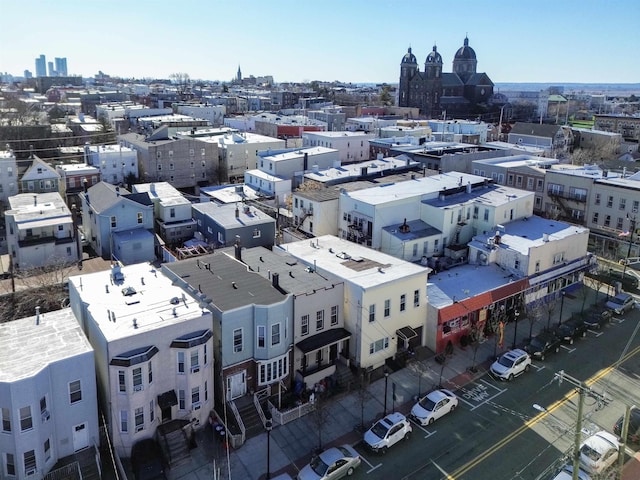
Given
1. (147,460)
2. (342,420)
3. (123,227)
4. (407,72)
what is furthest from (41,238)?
(407,72)

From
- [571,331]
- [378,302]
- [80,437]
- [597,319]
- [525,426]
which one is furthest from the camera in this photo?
[597,319]

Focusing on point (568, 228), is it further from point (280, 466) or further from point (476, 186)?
point (280, 466)

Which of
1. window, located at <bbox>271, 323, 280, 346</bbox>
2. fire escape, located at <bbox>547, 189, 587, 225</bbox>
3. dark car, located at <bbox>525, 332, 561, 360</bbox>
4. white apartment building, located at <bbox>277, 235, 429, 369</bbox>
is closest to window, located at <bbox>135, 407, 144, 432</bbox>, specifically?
window, located at <bbox>271, 323, 280, 346</bbox>

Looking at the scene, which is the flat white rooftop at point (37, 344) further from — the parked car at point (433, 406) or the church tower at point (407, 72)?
the church tower at point (407, 72)

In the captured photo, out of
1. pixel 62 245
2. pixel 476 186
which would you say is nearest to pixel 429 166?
pixel 476 186

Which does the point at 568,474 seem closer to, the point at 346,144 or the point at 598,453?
the point at 598,453
